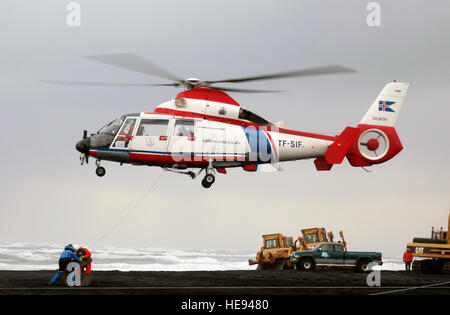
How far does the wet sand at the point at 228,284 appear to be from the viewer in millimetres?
21547

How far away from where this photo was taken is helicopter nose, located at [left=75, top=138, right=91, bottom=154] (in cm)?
2686

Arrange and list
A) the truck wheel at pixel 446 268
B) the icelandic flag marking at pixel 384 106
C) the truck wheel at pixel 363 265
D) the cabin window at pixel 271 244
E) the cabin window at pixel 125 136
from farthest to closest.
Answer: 1. the cabin window at pixel 271 244
2. the truck wheel at pixel 363 265
3. the truck wheel at pixel 446 268
4. the icelandic flag marking at pixel 384 106
5. the cabin window at pixel 125 136

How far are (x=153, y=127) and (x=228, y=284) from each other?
7.27 metres

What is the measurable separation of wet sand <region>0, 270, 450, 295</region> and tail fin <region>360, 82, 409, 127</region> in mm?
7375

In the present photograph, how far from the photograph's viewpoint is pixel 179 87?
2805 centimetres

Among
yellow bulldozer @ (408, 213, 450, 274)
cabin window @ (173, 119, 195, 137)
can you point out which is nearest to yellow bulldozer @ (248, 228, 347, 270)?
yellow bulldozer @ (408, 213, 450, 274)

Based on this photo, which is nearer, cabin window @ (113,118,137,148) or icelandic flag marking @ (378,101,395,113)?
cabin window @ (113,118,137,148)

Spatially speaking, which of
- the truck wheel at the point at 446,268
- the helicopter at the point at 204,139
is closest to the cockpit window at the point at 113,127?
the helicopter at the point at 204,139

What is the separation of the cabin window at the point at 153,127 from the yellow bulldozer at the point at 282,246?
12.2m

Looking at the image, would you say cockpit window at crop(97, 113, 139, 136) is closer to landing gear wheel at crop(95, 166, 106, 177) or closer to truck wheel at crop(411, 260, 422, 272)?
landing gear wheel at crop(95, 166, 106, 177)

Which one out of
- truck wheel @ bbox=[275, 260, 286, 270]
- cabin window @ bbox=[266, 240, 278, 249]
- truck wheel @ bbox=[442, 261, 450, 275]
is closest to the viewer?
truck wheel @ bbox=[442, 261, 450, 275]

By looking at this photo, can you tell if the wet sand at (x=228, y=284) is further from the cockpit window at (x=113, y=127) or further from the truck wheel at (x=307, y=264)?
the cockpit window at (x=113, y=127)

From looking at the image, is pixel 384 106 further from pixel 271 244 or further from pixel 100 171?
pixel 100 171
